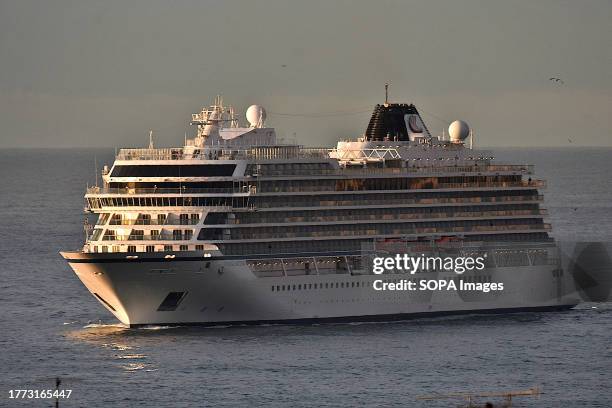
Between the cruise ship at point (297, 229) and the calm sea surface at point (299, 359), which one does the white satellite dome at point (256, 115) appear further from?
the calm sea surface at point (299, 359)

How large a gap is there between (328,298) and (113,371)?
50.4 feet

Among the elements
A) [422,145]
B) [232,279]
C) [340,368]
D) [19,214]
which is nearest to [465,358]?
[340,368]

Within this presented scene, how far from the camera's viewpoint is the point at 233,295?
91.0m

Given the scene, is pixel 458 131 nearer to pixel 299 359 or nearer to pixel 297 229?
pixel 297 229

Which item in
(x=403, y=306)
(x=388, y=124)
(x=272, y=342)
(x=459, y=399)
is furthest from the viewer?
(x=388, y=124)

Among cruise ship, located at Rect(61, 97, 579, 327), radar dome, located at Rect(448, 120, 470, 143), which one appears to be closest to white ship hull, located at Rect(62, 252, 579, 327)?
cruise ship, located at Rect(61, 97, 579, 327)

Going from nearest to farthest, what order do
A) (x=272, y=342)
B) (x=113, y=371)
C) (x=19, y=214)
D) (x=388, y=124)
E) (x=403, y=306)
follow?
(x=113, y=371) → (x=272, y=342) → (x=403, y=306) → (x=388, y=124) → (x=19, y=214)

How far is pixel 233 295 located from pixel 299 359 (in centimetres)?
846

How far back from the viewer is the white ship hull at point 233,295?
89625 mm

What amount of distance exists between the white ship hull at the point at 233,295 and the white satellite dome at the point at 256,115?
1068 cm

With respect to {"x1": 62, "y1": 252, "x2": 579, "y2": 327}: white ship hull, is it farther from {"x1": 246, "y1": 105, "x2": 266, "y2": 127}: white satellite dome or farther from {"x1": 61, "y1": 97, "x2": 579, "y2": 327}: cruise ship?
{"x1": 246, "y1": 105, "x2": 266, "y2": 127}: white satellite dome

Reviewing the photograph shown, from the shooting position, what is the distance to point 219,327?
91.4 m

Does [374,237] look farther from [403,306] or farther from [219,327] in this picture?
[219,327]

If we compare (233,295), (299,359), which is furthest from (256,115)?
(299,359)
